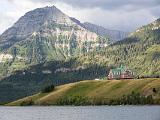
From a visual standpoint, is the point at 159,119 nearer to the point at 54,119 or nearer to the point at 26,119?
the point at 54,119

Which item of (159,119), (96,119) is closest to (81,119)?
(96,119)

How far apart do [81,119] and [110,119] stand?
42.5 feet

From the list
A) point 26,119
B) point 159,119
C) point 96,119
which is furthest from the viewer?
point 26,119

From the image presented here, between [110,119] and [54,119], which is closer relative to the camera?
[110,119]

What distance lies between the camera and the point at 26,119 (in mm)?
173500

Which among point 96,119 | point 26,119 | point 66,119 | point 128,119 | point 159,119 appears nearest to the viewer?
point 159,119

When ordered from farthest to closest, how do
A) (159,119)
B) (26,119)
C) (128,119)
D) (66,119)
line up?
(26,119)
(66,119)
(128,119)
(159,119)

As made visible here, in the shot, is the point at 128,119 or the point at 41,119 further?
the point at 41,119

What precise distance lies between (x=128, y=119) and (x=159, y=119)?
41.2ft

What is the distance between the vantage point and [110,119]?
5738 inches

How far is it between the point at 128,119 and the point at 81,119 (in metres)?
21.7

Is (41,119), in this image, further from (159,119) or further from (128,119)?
(159,119)

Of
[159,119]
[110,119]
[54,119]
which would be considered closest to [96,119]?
[110,119]

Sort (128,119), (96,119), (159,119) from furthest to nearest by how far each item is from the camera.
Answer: (96,119), (128,119), (159,119)
